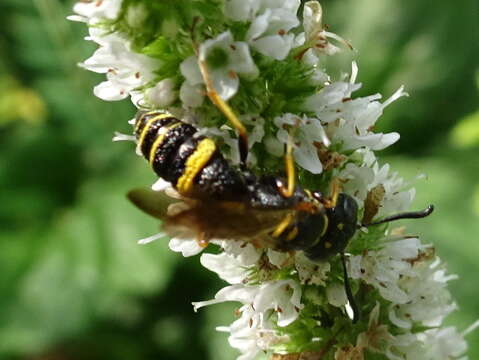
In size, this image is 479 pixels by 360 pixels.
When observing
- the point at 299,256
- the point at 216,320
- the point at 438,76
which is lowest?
the point at 216,320

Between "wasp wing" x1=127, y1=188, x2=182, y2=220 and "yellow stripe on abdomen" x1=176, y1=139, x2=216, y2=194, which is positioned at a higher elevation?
"yellow stripe on abdomen" x1=176, y1=139, x2=216, y2=194

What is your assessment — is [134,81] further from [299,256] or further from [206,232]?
[299,256]

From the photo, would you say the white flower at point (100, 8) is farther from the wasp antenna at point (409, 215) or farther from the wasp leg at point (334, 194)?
the wasp antenna at point (409, 215)

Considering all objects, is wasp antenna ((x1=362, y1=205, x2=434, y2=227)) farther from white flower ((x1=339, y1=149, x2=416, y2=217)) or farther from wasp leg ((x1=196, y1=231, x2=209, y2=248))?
wasp leg ((x1=196, y1=231, x2=209, y2=248))

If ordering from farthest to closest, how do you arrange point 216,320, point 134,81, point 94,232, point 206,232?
point 94,232
point 216,320
point 134,81
point 206,232

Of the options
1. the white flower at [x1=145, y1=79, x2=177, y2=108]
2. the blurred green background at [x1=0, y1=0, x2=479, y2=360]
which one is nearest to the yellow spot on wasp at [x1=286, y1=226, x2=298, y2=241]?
the white flower at [x1=145, y1=79, x2=177, y2=108]

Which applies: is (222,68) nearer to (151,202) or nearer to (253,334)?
(151,202)

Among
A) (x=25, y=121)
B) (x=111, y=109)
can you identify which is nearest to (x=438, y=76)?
(x=111, y=109)

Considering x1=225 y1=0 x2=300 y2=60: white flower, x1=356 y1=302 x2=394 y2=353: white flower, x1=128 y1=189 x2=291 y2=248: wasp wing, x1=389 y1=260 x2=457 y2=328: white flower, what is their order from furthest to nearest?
1. x1=389 y1=260 x2=457 y2=328: white flower
2. x1=356 y1=302 x2=394 y2=353: white flower
3. x1=225 y1=0 x2=300 y2=60: white flower
4. x1=128 y1=189 x2=291 y2=248: wasp wing
